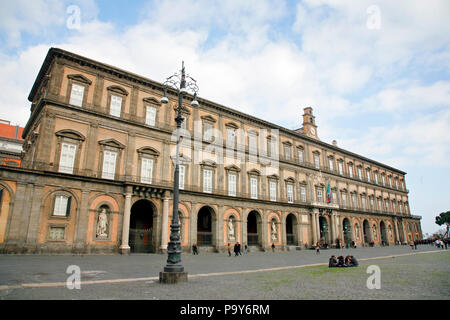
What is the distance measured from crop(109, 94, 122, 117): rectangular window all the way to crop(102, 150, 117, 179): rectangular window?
137 inches

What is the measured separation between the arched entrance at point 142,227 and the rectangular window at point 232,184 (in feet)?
27.9

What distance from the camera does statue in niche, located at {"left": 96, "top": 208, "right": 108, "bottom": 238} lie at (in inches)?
854

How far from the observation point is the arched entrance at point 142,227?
24.6 m

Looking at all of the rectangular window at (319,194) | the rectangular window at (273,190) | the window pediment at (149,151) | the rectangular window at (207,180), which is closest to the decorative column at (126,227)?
the window pediment at (149,151)

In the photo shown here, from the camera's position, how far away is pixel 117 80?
25.3m

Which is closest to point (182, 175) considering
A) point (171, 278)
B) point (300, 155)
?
point (171, 278)

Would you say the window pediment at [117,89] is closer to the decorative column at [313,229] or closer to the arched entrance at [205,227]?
the arched entrance at [205,227]

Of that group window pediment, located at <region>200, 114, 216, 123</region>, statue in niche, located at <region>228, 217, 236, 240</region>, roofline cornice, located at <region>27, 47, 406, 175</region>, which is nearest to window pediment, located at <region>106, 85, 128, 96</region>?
roofline cornice, located at <region>27, 47, 406, 175</region>

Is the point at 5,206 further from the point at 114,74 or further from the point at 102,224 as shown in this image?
the point at 114,74

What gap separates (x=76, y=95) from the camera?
2298 cm

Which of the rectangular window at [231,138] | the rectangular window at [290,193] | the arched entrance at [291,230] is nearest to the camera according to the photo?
the rectangular window at [231,138]

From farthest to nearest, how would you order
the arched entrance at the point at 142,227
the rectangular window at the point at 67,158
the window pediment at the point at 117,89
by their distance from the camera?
the window pediment at the point at 117,89, the arched entrance at the point at 142,227, the rectangular window at the point at 67,158
